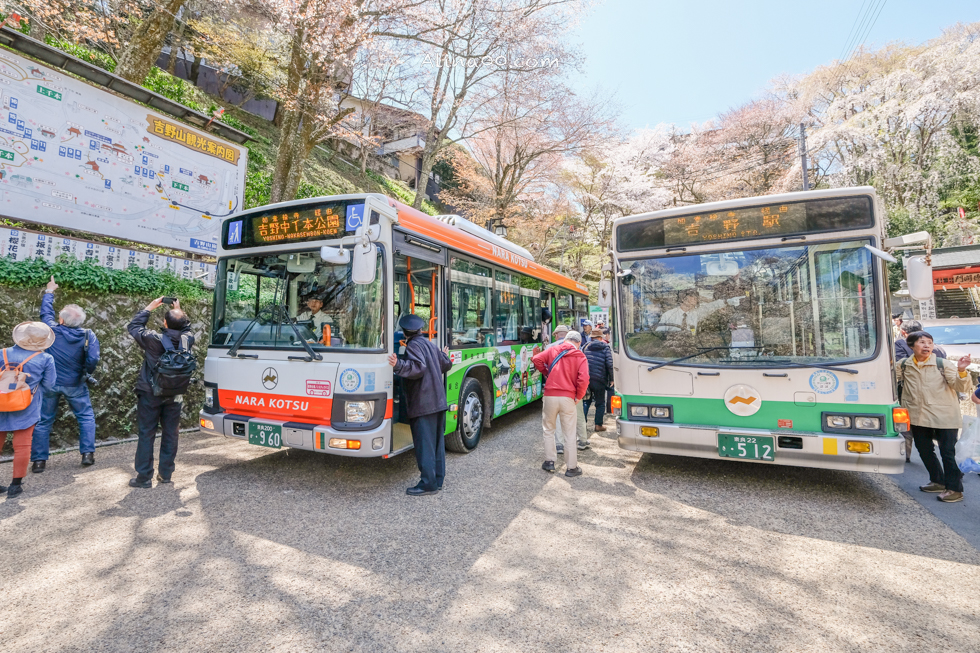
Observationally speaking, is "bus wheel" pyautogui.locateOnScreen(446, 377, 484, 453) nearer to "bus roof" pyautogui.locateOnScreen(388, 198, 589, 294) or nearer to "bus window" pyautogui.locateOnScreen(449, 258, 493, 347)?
"bus window" pyautogui.locateOnScreen(449, 258, 493, 347)

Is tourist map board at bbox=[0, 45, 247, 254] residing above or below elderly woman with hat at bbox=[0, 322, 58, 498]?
above

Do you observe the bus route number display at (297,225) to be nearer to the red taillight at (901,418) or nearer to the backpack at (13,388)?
the backpack at (13,388)

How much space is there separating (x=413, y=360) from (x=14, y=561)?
10.2 feet

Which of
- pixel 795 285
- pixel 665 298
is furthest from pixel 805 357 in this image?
pixel 665 298

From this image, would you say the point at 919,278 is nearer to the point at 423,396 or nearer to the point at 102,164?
the point at 423,396

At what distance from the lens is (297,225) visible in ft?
15.5

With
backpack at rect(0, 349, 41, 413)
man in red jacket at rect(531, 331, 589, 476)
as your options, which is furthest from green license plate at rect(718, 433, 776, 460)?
backpack at rect(0, 349, 41, 413)

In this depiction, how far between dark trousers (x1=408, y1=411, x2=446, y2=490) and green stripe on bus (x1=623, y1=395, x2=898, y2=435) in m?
2.11

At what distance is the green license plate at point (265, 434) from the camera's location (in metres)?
4.41

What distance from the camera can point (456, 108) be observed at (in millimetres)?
14141

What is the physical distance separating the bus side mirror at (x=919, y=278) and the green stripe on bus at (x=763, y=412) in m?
1.11

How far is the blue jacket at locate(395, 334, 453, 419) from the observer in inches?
175

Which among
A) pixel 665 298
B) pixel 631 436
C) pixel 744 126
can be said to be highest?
pixel 744 126

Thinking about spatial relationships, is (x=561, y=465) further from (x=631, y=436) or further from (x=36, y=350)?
(x=36, y=350)
